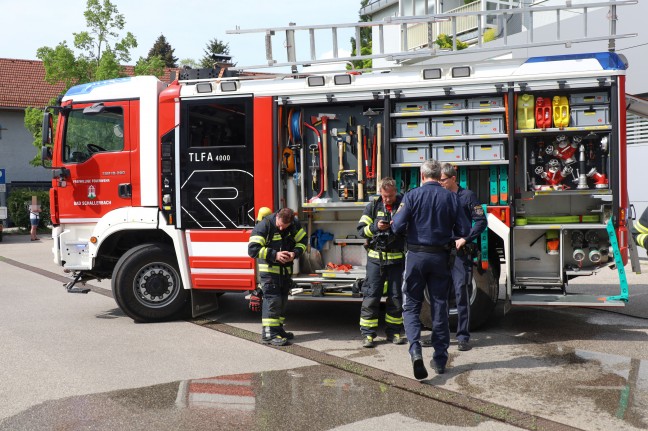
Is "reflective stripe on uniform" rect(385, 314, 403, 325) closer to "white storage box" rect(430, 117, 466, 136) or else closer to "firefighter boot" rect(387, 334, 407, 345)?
"firefighter boot" rect(387, 334, 407, 345)

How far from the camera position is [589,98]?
698 centimetres

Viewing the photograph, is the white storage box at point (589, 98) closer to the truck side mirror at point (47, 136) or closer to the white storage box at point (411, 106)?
the white storage box at point (411, 106)

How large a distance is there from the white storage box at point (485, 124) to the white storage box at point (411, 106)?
1.62 feet

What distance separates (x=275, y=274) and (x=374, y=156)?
5.59 ft

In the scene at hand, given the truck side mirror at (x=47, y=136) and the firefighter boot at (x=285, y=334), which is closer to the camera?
the firefighter boot at (x=285, y=334)

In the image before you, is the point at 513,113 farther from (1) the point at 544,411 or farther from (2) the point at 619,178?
(1) the point at 544,411

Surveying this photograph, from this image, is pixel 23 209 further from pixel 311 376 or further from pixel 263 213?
pixel 311 376

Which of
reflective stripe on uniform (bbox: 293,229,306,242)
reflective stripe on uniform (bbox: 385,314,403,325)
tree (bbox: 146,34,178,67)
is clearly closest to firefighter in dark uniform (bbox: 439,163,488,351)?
reflective stripe on uniform (bbox: 385,314,403,325)

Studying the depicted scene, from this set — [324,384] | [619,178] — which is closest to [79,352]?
[324,384]

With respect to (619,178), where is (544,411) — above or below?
below

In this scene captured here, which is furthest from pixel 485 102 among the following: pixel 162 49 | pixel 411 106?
pixel 162 49

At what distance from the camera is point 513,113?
7.04 m

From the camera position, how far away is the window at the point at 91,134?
8164 mm

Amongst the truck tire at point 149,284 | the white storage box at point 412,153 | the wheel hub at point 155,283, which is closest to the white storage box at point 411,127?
the white storage box at point 412,153
